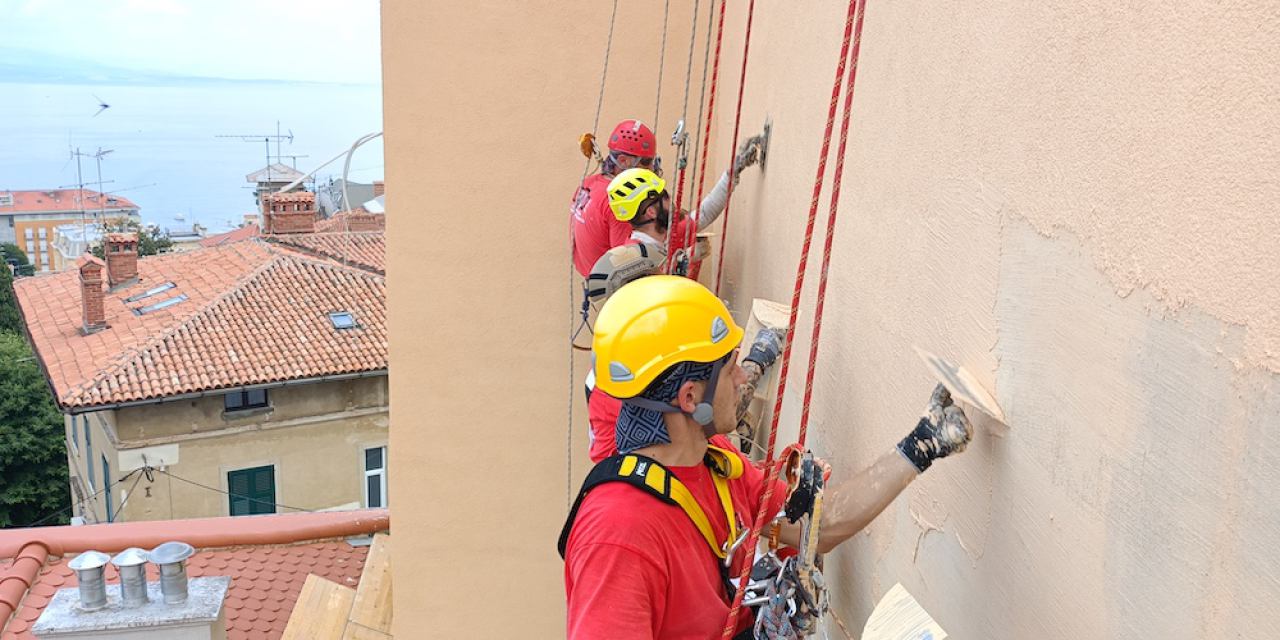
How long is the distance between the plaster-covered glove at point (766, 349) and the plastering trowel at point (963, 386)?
105 centimetres

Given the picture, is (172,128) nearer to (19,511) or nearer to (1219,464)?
(19,511)

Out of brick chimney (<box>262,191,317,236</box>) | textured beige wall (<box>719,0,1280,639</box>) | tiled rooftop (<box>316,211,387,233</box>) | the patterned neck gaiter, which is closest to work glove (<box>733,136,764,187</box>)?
textured beige wall (<box>719,0,1280,639</box>)

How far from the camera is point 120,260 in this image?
1992 cm

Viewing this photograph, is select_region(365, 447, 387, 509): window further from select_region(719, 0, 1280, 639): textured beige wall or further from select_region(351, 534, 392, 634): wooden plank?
select_region(719, 0, 1280, 639): textured beige wall

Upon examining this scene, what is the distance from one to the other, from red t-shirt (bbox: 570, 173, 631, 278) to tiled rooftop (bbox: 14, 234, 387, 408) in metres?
12.5

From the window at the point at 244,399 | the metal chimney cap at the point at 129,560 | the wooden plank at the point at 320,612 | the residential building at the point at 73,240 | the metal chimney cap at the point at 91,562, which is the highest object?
the metal chimney cap at the point at 91,562

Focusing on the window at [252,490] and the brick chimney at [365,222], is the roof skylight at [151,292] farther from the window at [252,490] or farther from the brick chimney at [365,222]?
the brick chimney at [365,222]

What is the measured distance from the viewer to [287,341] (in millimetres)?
16672

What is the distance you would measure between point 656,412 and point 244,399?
15.2 meters

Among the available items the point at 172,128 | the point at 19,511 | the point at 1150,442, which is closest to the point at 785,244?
the point at 1150,442

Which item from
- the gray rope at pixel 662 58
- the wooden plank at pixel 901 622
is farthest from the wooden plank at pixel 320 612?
the wooden plank at pixel 901 622

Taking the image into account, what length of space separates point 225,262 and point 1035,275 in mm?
20117

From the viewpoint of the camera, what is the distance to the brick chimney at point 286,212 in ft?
68.0

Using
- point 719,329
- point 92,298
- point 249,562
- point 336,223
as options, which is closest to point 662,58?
point 719,329
